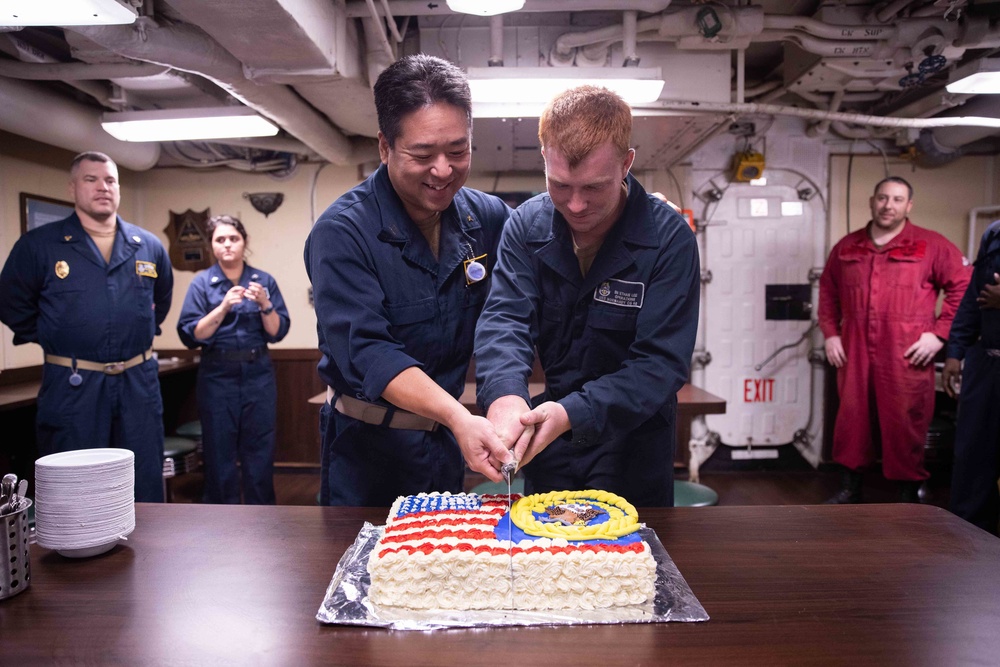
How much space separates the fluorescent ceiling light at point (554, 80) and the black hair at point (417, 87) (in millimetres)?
1616

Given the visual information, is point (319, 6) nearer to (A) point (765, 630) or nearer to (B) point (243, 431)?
(B) point (243, 431)

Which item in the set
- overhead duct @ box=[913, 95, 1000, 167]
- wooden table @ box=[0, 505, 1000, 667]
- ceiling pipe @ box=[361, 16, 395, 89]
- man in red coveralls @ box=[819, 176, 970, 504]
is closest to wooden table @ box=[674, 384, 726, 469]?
man in red coveralls @ box=[819, 176, 970, 504]

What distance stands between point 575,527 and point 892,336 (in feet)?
12.0

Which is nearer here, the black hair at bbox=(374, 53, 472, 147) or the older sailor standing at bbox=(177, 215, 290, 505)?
the black hair at bbox=(374, 53, 472, 147)

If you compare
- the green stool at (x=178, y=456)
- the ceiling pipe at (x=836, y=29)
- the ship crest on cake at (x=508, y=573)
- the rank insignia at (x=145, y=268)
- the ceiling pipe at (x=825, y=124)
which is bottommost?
the green stool at (x=178, y=456)

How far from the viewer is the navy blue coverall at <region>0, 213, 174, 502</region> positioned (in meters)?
3.05

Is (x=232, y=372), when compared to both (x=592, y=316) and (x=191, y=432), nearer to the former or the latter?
(x=191, y=432)

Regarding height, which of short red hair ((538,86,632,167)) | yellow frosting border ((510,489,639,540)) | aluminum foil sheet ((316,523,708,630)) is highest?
short red hair ((538,86,632,167))

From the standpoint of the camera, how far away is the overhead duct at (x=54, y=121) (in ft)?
11.5

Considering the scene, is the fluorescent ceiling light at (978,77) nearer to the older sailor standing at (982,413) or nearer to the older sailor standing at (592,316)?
the older sailor standing at (982,413)

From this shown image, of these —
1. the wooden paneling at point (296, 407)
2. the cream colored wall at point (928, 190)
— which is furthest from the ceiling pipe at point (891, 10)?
the wooden paneling at point (296, 407)

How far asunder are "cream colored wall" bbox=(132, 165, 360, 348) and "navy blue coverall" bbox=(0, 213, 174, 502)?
82.8 inches

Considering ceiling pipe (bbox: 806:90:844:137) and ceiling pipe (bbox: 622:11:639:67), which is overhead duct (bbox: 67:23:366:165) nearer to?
ceiling pipe (bbox: 622:11:639:67)

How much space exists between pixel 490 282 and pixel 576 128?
57cm
